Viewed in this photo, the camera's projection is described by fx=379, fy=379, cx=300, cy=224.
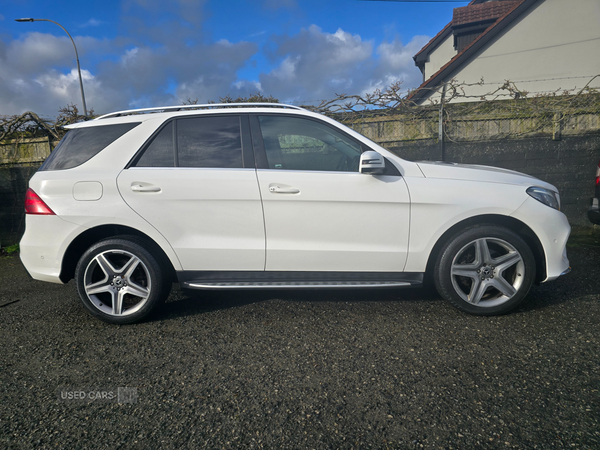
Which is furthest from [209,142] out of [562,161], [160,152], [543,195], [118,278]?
[562,161]

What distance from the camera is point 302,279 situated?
3.21m

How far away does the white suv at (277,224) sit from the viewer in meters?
3.13

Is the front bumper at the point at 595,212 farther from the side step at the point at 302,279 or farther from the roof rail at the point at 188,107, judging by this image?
the roof rail at the point at 188,107

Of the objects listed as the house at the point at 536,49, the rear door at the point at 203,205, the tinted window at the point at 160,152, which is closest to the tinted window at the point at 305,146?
the rear door at the point at 203,205

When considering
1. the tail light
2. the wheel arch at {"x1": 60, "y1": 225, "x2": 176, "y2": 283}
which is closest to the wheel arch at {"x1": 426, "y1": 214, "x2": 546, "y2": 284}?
the wheel arch at {"x1": 60, "y1": 225, "x2": 176, "y2": 283}

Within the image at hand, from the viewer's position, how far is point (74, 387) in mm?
2309

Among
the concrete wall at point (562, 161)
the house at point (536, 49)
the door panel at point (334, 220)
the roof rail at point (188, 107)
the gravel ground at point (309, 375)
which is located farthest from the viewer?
the house at point (536, 49)

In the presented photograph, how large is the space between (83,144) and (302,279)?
7.38 feet

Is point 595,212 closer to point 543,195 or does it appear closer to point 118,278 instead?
point 543,195

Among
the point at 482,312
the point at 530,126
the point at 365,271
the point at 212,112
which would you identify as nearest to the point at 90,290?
the point at 212,112

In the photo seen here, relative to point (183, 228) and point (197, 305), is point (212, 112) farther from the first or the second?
point (197, 305)

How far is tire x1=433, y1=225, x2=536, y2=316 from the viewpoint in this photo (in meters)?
3.15

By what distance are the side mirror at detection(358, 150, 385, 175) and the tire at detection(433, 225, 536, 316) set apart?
880 millimetres

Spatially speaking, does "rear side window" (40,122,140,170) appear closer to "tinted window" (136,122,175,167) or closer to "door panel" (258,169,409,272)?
"tinted window" (136,122,175,167)
